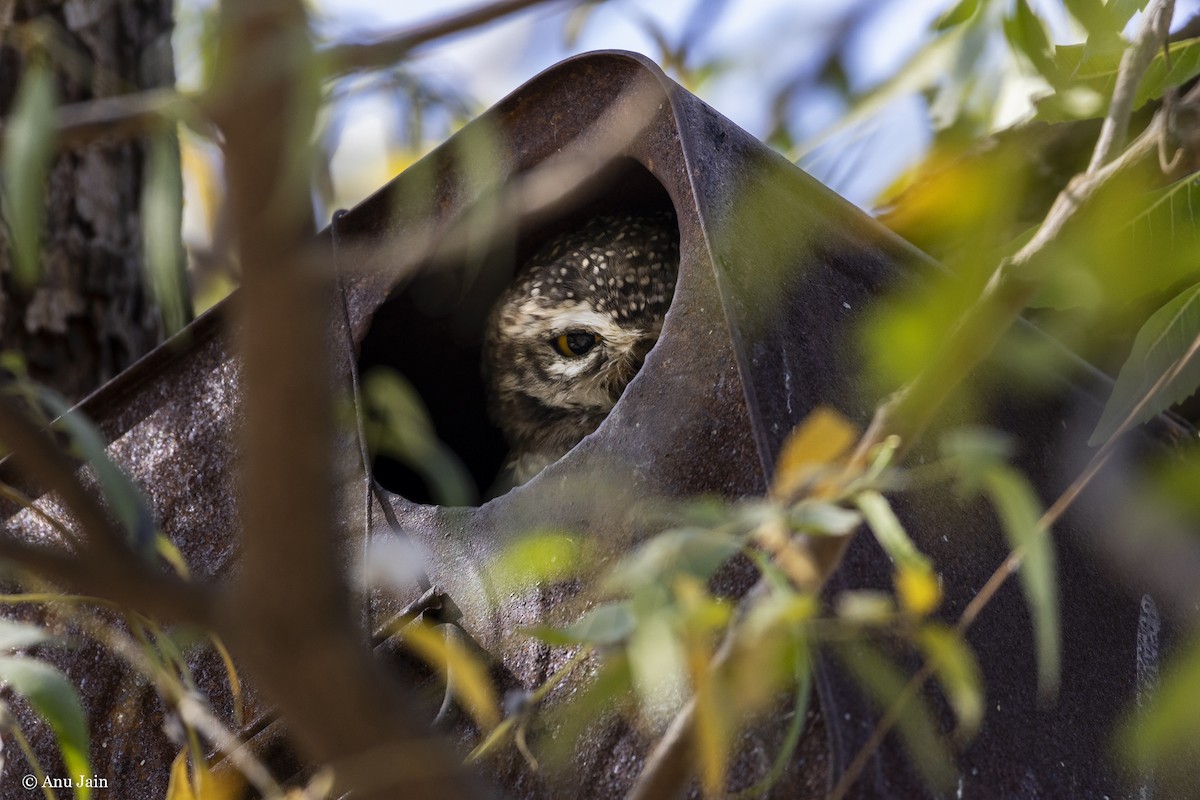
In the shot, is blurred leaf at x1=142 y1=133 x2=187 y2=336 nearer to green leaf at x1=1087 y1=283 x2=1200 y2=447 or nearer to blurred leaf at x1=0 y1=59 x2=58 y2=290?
blurred leaf at x1=0 y1=59 x2=58 y2=290

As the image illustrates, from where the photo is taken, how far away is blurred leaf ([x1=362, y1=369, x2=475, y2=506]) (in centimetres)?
137

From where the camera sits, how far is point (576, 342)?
261cm

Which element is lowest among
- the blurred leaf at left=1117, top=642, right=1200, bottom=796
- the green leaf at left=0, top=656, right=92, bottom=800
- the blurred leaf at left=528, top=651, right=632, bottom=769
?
the blurred leaf at left=1117, top=642, right=1200, bottom=796

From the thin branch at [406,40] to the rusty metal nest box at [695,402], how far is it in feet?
1.56

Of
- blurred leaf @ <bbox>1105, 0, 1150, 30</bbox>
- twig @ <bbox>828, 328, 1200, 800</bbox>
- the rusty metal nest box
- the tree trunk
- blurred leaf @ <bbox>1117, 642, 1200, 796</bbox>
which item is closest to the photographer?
twig @ <bbox>828, 328, 1200, 800</bbox>

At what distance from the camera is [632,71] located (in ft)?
5.46

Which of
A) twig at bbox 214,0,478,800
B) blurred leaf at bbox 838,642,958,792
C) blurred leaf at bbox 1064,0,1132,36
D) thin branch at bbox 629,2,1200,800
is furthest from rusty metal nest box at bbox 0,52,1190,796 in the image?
twig at bbox 214,0,478,800

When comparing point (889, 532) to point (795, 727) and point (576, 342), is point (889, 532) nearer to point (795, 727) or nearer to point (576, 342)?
point (795, 727)

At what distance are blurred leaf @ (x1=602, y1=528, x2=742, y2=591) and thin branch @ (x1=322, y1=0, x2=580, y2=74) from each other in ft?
1.17

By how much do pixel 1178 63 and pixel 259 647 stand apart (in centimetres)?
119

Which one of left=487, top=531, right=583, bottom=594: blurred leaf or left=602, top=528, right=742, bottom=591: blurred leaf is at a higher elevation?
left=602, top=528, right=742, bottom=591: blurred leaf

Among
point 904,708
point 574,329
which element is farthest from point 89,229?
point 904,708

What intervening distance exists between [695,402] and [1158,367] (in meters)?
0.46

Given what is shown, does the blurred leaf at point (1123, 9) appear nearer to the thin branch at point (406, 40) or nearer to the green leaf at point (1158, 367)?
the green leaf at point (1158, 367)
